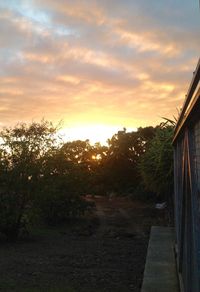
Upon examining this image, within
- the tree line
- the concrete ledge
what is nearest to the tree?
the tree line

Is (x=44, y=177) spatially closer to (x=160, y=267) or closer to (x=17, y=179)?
(x=17, y=179)

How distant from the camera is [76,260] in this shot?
11445 mm

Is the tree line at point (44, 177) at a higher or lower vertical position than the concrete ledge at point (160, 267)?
higher

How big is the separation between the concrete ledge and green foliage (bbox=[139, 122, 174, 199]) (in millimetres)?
3969

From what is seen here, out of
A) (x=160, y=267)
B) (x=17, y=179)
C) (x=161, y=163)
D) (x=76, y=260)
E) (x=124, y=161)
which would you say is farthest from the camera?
(x=124, y=161)

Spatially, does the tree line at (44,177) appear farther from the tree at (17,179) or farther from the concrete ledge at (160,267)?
the concrete ledge at (160,267)

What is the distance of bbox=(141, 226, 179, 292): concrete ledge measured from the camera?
8.56m

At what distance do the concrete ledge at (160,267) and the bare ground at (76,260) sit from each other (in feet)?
0.79

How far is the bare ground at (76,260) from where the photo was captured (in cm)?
893

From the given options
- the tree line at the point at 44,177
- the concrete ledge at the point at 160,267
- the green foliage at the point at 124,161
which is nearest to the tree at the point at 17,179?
the tree line at the point at 44,177

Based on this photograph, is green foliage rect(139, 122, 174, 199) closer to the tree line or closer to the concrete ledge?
the tree line

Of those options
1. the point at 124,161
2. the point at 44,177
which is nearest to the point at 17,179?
the point at 44,177

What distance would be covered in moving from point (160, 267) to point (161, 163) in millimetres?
8650

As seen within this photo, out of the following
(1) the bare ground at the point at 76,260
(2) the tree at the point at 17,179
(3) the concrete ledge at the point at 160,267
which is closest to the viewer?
(3) the concrete ledge at the point at 160,267
